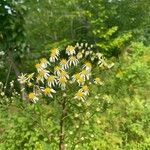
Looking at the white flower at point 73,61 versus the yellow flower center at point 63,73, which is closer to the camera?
the yellow flower center at point 63,73

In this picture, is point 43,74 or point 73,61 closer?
point 43,74

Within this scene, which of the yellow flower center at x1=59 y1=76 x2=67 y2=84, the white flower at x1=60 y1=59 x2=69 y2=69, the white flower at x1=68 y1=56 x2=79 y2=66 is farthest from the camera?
the white flower at x1=68 y1=56 x2=79 y2=66

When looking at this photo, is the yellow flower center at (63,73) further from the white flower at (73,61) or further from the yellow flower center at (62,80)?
the white flower at (73,61)

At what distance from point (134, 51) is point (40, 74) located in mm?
7218

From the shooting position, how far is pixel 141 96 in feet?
33.1

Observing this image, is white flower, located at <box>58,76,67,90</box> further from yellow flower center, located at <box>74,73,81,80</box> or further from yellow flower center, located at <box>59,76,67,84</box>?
yellow flower center, located at <box>74,73,81,80</box>

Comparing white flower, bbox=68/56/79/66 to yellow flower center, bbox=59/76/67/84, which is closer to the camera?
yellow flower center, bbox=59/76/67/84

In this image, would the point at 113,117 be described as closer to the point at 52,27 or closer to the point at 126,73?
the point at 126,73

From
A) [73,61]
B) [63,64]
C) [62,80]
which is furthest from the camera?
[73,61]

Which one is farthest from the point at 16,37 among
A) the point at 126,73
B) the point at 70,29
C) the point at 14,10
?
the point at 70,29

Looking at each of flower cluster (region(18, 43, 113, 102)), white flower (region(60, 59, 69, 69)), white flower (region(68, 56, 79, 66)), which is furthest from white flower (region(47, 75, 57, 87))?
white flower (region(68, 56, 79, 66))

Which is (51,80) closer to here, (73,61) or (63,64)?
(63,64)

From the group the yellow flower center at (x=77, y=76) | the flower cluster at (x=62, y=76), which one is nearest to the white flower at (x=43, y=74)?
the flower cluster at (x=62, y=76)

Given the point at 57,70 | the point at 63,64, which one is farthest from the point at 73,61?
the point at 57,70
